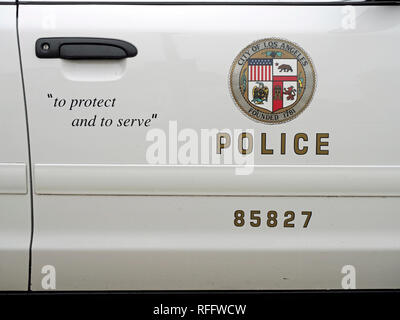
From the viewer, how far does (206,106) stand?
1.76m

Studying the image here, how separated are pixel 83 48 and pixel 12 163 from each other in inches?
19.9

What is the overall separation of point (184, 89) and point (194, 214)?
1.55 ft

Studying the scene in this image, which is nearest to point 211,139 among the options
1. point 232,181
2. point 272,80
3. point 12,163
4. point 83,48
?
point 232,181

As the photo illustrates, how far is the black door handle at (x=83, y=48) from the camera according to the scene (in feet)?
5.70

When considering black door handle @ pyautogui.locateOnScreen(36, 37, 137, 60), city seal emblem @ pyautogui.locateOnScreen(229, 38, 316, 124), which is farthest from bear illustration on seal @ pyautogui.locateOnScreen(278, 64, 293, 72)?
black door handle @ pyautogui.locateOnScreen(36, 37, 137, 60)

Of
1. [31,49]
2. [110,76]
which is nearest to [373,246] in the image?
[110,76]

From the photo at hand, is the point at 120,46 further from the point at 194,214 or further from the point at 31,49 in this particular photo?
the point at 194,214

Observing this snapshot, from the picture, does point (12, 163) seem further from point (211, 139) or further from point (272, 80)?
point (272, 80)

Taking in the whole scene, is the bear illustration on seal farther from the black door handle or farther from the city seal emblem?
the black door handle

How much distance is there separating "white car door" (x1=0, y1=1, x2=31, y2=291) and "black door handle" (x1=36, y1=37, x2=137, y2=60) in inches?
4.3

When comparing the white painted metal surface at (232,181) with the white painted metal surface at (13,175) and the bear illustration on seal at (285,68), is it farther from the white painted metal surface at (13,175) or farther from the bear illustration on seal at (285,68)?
the bear illustration on seal at (285,68)

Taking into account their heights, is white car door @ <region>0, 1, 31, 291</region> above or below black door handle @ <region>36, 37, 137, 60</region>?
below

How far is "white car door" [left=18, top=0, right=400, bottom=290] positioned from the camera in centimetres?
175

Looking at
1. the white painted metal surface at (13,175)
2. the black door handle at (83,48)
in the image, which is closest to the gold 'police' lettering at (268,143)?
the black door handle at (83,48)
